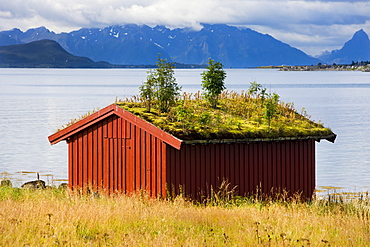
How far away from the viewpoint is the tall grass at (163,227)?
11336 mm

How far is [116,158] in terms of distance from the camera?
1878cm

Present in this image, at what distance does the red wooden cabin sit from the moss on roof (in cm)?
29

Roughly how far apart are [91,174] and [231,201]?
4.63m

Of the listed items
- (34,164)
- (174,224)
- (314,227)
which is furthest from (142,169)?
(34,164)

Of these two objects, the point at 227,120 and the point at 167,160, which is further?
the point at 227,120

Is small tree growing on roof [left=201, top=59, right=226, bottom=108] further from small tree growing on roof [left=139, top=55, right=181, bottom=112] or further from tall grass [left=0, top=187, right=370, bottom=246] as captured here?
tall grass [left=0, top=187, right=370, bottom=246]

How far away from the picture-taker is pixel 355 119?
6412 centimetres

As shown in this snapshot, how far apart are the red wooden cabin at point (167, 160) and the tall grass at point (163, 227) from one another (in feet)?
9.74

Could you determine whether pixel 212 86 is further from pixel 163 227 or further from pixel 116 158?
pixel 163 227

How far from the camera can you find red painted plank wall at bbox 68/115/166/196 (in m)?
17.9

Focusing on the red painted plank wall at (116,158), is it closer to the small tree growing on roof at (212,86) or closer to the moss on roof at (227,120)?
the moss on roof at (227,120)

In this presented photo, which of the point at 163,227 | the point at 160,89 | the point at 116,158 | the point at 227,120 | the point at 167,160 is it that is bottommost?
the point at 163,227

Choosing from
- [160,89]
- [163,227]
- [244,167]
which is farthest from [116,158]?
[163,227]

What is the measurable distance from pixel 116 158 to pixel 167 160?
76.7 inches
